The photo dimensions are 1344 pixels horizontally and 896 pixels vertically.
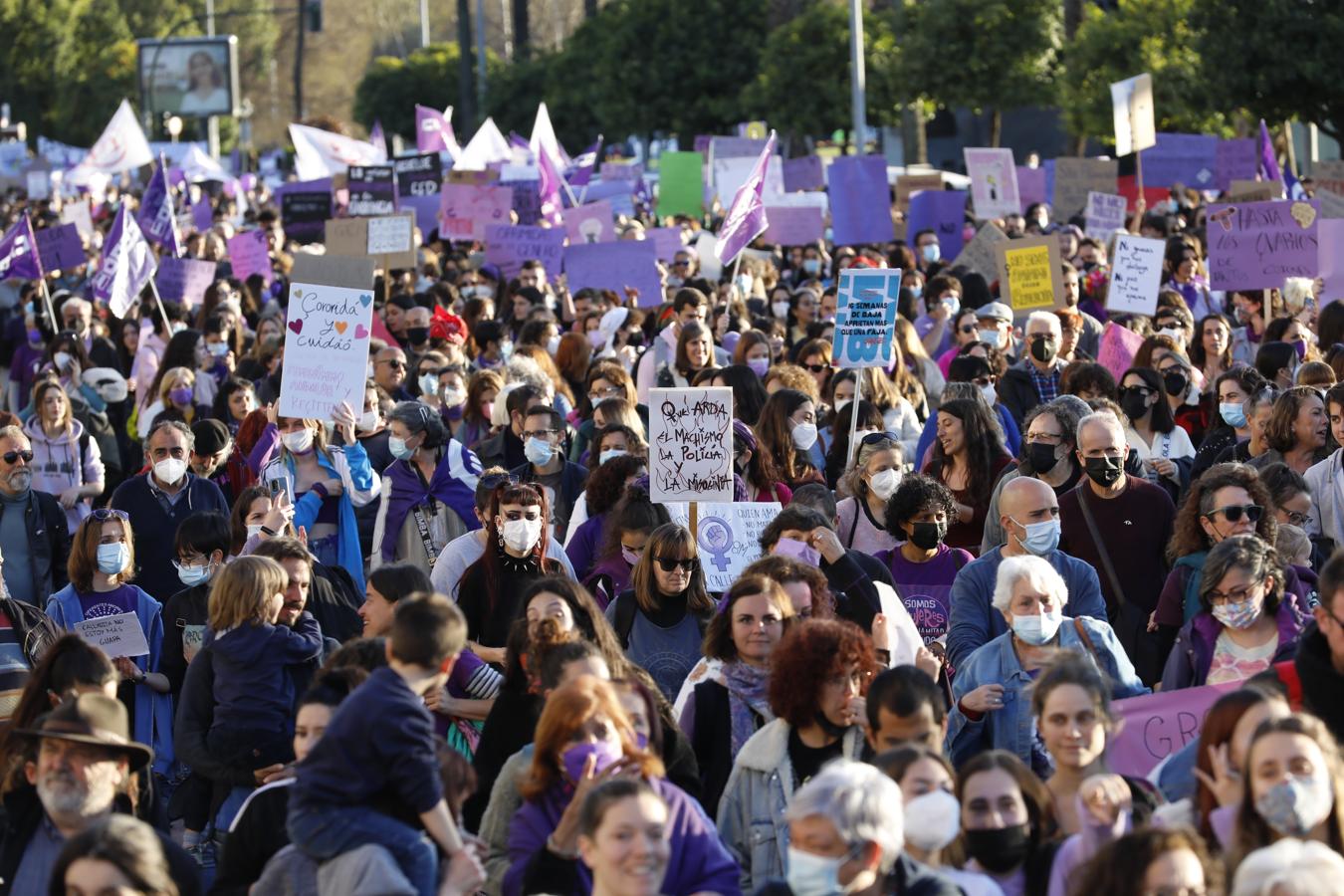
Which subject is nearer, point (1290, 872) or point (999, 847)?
point (1290, 872)

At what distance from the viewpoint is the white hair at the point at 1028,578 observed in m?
6.27

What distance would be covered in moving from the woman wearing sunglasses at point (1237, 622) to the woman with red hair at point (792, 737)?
4.05 ft

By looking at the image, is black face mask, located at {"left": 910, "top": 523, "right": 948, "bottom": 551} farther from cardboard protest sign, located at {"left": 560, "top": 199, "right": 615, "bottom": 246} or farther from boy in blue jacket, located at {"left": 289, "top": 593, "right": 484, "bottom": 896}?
cardboard protest sign, located at {"left": 560, "top": 199, "right": 615, "bottom": 246}

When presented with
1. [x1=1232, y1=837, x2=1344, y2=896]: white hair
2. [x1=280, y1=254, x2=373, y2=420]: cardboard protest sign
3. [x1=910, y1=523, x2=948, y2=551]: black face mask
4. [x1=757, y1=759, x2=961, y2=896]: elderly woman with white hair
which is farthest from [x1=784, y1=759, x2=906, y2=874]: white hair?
[x1=280, y1=254, x2=373, y2=420]: cardboard protest sign

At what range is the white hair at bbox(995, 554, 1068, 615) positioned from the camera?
6.27 m

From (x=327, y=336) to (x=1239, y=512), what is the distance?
4.59 meters

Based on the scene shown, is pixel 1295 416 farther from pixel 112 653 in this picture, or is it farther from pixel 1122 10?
pixel 1122 10

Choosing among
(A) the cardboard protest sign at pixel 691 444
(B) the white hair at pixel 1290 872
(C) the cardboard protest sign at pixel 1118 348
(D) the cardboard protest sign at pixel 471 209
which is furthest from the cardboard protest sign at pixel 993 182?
(B) the white hair at pixel 1290 872

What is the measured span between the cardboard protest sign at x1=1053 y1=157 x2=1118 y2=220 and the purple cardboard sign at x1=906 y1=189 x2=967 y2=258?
1.05 metres

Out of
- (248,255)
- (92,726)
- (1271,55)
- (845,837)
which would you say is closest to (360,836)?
(92,726)

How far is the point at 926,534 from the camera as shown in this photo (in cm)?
756

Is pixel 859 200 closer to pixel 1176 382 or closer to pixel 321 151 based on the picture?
pixel 1176 382

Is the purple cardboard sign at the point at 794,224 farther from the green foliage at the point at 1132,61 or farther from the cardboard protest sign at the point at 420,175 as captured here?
the green foliage at the point at 1132,61

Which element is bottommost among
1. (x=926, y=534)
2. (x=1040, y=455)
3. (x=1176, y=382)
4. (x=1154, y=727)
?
(x=1154, y=727)
